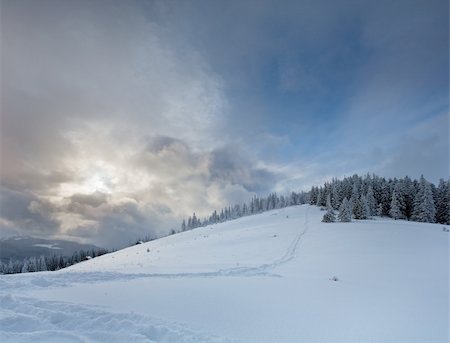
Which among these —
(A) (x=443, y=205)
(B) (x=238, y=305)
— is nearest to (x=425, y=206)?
(A) (x=443, y=205)

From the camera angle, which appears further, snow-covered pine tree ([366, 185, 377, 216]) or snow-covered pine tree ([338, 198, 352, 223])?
snow-covered pine tree ([366, 185, 377, 216])

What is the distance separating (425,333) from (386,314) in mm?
1561

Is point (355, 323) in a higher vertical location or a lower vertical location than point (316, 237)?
lower

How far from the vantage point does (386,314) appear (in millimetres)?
10805

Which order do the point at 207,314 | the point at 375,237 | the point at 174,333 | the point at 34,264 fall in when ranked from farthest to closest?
the point at 34,264, the point at 375,237, the point at 207,314, the point at 174,333

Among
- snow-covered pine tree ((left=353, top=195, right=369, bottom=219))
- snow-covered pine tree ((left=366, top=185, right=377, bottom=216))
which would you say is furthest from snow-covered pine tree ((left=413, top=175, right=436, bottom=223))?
snow-covered pine tree ((left=353, top=195, right=369, bottom=219))

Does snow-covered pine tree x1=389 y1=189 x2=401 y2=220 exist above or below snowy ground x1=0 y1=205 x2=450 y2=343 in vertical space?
above

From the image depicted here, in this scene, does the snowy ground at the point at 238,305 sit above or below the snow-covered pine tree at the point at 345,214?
below

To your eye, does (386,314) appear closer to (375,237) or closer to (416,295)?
(416,295)

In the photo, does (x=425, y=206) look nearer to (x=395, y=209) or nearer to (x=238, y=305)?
(x=395, y=209)

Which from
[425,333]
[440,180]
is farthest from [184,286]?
[440,180]

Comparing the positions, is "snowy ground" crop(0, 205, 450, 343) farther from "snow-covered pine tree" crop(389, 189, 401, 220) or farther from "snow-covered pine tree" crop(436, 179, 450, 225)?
"snow-covered pine tree" crop(436, 179, 450, 225)

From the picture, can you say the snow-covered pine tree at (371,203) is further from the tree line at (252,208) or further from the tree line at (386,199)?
the tree line at (252,208)

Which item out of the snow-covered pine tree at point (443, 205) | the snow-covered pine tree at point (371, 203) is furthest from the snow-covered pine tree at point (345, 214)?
the snow-covered pine tree at point (443, 205)
